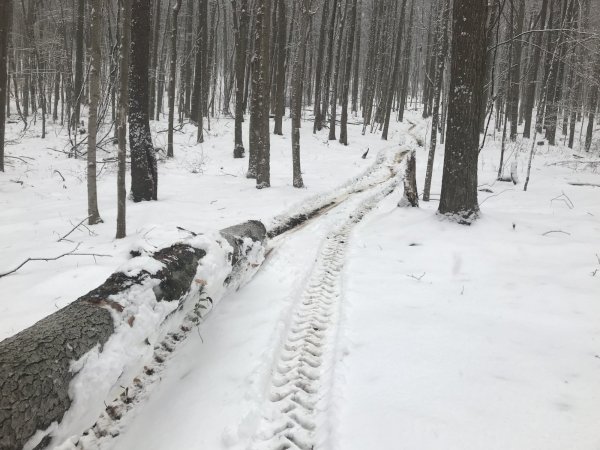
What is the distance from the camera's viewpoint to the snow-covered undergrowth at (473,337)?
250cm

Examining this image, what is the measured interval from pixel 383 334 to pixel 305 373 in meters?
0.90

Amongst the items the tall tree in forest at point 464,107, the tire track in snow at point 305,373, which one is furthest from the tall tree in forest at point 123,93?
the tall tree in forest at point 464,107

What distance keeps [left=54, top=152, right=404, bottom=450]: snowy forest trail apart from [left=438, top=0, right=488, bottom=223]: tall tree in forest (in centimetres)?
269

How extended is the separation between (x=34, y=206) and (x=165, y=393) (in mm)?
8078

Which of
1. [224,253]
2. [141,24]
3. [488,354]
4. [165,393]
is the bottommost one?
[165,393]

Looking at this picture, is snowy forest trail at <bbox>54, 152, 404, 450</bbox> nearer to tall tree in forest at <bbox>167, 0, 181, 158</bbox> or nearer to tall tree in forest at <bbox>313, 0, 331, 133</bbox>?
tall tree in forest at <bbox>167, 0, 181, 158</bbox>

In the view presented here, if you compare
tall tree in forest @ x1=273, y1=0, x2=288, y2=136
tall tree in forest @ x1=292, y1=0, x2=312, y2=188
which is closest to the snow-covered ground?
tall tree in forest @ x1=292, y1=0, x2=312, y2=188

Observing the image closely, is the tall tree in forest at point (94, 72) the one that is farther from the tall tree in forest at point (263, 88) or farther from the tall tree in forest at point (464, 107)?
the tall tree in forest at point (464, 107)

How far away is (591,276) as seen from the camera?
4.59 meters

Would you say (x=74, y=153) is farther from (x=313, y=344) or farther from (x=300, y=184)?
(x=313, y=344)

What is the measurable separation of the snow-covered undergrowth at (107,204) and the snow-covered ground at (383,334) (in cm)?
6

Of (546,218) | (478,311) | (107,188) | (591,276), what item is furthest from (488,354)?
(107,188)

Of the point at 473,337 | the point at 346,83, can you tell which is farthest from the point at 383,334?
the point at 346,83

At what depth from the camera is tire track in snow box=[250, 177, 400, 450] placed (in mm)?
2559
